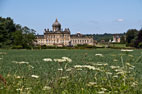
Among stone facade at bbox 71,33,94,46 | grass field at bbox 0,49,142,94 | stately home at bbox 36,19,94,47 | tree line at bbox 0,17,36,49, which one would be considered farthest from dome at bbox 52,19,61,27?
grass field at bbox 0,49,142,94

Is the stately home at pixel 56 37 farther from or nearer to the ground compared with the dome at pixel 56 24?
nearer to the ground

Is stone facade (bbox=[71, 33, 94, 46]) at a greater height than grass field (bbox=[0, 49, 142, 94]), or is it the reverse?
stone facade (bbox=[71, 33, 94, 46])

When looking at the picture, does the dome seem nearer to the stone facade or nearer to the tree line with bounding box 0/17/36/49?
the stone facade

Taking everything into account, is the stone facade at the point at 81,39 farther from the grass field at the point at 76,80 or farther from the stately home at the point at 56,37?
the grass field at the point at 76,80

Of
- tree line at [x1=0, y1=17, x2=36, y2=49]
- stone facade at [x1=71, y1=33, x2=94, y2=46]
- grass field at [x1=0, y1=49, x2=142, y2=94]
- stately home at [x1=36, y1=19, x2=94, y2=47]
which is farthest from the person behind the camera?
stone facade at [x1=71, y1=33, x2=94, y2=46]

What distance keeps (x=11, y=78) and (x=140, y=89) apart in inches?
125

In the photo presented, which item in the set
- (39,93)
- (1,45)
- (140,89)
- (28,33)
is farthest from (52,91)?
(28,33)

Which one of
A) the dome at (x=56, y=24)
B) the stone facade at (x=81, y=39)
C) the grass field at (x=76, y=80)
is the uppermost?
the dome at (x=56, y=24)

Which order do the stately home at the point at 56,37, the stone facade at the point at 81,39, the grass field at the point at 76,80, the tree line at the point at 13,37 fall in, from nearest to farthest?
the grass field at the point at 76,80 < the tree line at the point at 13,37 < the stately home at the point at 56,37 < the stone facade at the point at 81,39

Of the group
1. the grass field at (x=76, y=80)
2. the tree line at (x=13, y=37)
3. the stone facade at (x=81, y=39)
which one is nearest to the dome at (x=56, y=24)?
the stone facade at (x=81, y=39)

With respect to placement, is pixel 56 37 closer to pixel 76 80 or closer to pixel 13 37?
pixel 13 37

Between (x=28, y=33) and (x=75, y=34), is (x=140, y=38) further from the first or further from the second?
(x=75, y=34)

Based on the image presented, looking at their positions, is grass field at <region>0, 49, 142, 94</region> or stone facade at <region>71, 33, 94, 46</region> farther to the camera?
stone facade at <region>71, 33, 94, 46</region>

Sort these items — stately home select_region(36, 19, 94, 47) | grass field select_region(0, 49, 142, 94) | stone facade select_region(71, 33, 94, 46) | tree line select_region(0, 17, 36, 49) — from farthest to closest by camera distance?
stone facade select_region(71, 33, 94, 46), stately home select_region(36, 19, 94, 47), tree line select_region(0, 17, 36, 49), grass field select_region(0, 49, 142, 94)
